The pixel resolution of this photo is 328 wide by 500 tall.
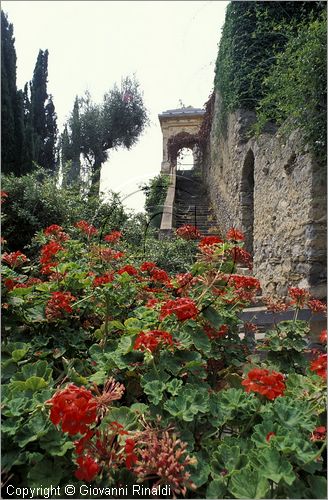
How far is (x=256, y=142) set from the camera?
625 centimetres

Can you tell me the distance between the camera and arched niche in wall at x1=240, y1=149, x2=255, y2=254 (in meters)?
7.44

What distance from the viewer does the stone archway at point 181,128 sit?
531 inches

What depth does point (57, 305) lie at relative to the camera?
1.71m

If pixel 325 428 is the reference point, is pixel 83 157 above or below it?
above

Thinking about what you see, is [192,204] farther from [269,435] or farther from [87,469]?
[87,469]

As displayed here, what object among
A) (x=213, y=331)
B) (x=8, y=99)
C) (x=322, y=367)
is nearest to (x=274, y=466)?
(x=322, y=367)

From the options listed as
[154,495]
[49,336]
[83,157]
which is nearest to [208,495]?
[154,495]

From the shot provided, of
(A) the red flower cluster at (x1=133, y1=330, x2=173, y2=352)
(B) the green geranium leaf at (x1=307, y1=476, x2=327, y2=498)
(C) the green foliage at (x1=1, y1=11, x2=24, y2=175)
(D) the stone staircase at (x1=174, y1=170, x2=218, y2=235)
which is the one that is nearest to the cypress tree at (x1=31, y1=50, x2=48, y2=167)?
(C) the green foliage at (x1=1, y1=11, x2=24, y2=175)

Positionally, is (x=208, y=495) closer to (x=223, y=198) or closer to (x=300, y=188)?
(x=300, y=188)

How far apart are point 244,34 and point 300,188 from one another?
14.2 feet

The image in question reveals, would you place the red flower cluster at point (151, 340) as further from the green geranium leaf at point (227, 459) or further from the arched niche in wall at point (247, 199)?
the arched niche in wall at point (247, 199)

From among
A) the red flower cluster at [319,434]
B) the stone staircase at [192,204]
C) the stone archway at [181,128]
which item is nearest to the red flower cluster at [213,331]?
the red flower cluster at [319,434]

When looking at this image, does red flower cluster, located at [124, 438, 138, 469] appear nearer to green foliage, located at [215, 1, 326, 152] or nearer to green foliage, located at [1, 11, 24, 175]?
green foliage, located at [215, 1, 326, 152]

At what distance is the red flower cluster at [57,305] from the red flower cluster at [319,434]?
1.08 meters
